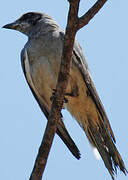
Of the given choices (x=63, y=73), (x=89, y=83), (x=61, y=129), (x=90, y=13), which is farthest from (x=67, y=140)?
(x=90, y=13)

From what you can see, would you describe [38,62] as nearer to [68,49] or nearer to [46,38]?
[46,38]

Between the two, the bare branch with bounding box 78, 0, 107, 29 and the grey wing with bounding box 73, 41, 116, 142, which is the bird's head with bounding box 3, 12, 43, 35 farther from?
the bare branch with bounding box 78, 0, 107, 29

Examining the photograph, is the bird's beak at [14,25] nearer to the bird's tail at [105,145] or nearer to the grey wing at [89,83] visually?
the grey wing at [89,83]

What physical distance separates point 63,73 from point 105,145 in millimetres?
2079

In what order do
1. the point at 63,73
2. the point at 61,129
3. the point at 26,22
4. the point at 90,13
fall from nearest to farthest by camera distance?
the point at 90,13
the point at 63,73
the point at 61,129
the point at 26,22

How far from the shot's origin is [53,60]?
6543 millimetres

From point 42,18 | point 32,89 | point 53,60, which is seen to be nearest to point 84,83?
point 53,60

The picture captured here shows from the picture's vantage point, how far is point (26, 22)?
8023 millimetres

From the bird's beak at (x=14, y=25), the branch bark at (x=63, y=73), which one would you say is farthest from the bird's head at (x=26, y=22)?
the branch bark at (x=63, y=73)

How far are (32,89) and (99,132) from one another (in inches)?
51.4

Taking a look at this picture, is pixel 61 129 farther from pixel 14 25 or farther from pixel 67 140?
pixel 14 25

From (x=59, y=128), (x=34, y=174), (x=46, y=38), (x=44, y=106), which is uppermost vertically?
(x=46, y=38)

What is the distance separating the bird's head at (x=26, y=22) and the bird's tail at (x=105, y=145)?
206 cm

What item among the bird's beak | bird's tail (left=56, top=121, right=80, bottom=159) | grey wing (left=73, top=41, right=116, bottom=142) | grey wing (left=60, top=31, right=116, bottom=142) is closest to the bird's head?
the bird's beak
